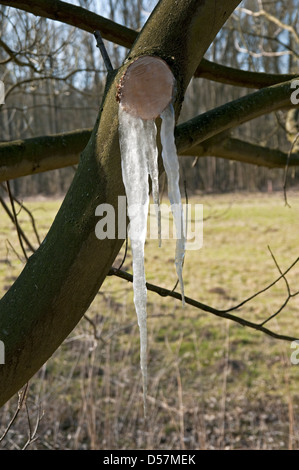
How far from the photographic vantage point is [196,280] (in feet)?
26.0

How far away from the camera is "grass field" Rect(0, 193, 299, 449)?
4074mm

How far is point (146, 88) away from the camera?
1.02m

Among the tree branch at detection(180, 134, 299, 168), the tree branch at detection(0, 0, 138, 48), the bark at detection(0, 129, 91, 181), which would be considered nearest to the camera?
the bark at detection(0, 129, 91, 181)

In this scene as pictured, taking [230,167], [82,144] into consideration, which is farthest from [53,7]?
[230,167]

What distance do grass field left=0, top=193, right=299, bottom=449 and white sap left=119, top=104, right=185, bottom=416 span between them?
1.45 meters

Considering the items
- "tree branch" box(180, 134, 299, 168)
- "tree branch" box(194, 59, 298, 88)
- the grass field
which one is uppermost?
"tree branch" box(194, 59, 298, 88)

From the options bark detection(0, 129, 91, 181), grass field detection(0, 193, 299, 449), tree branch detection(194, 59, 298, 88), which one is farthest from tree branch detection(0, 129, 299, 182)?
grass field detection(0, 193, 299, 449)

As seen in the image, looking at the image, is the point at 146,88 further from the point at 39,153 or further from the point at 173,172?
the point at 39,153

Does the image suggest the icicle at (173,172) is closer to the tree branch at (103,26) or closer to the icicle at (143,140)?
the icicle at (143,140)

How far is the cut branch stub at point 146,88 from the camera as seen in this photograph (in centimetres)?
102

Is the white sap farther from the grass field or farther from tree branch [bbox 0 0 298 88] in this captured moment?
the grass field

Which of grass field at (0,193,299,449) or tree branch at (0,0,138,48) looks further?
grass field at (0,193,299,449)

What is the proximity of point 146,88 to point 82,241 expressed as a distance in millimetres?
322

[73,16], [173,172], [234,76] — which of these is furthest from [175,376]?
[173,172]
